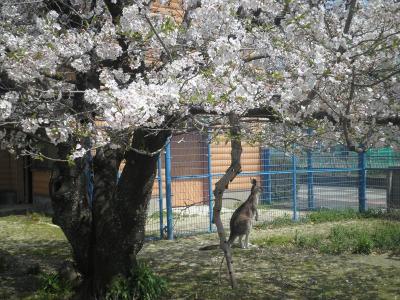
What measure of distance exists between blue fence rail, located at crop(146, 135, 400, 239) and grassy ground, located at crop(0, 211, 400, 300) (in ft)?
3.69

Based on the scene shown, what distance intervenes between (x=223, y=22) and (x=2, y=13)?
2722mm

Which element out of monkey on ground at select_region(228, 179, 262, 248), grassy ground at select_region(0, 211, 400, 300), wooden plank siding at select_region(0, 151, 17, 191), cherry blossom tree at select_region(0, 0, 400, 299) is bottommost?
grassy ground at select_region(0, 211, 400, 300)

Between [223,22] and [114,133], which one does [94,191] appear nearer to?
[114,133]

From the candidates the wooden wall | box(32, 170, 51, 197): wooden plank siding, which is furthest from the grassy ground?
the wooden wall

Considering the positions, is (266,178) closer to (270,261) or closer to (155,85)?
(270,261)

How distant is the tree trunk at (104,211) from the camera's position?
6672mm

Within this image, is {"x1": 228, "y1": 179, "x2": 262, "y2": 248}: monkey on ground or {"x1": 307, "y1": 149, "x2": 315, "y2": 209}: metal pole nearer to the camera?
{"x1": 228, "y1": 179, "x2": 262, "y2": 248}: monkey on ground

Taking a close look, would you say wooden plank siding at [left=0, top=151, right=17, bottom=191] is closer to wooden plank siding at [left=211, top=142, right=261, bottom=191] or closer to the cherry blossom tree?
wooden plank siding at [left=211, top=142, right=261, bottom=191]

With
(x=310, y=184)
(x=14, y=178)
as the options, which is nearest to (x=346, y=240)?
(x=310, y=184)

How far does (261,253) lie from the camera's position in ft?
31.4

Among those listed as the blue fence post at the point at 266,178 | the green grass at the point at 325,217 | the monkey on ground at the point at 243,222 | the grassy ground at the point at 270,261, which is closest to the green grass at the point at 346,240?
the grassy ground at the point at 270,261

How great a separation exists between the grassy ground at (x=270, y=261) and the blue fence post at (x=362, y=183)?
1.40 metres

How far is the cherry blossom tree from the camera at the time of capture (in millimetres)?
5262

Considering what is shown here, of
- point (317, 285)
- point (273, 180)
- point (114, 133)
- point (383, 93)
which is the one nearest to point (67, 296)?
point (114, 133)
